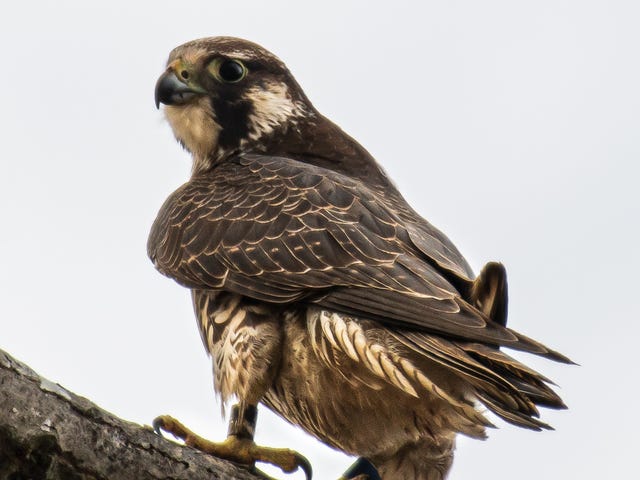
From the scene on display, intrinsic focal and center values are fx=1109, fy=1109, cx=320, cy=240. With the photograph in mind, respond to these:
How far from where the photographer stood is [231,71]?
5.94 metres

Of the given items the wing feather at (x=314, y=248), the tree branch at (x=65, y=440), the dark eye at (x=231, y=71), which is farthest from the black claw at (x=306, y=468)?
the dark eye at (x=231, y=71)

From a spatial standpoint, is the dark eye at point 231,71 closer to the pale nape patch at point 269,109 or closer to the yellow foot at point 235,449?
the pale nape patch at point 269,109

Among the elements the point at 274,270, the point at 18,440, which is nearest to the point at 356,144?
the point at 274,270

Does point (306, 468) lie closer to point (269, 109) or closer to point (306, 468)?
point (306, 468)

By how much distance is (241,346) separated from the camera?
4.62 metres

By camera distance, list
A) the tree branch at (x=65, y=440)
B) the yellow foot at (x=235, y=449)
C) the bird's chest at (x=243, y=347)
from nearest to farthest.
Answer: the tree branch at (x=65, y=440) < the yellow foot at (x=235, y=449) < the bird's chest at (x=243, y=347)

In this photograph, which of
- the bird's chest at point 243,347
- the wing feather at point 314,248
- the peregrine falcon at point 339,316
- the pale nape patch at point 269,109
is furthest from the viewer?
the pale nape patch at point 269,109

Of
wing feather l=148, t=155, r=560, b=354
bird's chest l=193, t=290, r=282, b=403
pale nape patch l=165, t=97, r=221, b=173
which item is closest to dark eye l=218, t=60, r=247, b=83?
pale nape patch l=165, t=97, r=221, b=173

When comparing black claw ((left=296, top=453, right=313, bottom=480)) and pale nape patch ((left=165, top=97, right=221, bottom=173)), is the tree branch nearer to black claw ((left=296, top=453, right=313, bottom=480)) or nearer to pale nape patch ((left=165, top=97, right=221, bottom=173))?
black claw ((left=296, top=453, right=313, bottom=480))

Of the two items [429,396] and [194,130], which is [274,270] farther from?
[194,130]

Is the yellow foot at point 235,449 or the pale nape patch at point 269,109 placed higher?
the pale nape patch at point 269,109

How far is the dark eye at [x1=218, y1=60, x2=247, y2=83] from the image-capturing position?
5.91 m

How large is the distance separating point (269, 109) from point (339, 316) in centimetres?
194

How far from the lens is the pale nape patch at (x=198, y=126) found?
231 inches
